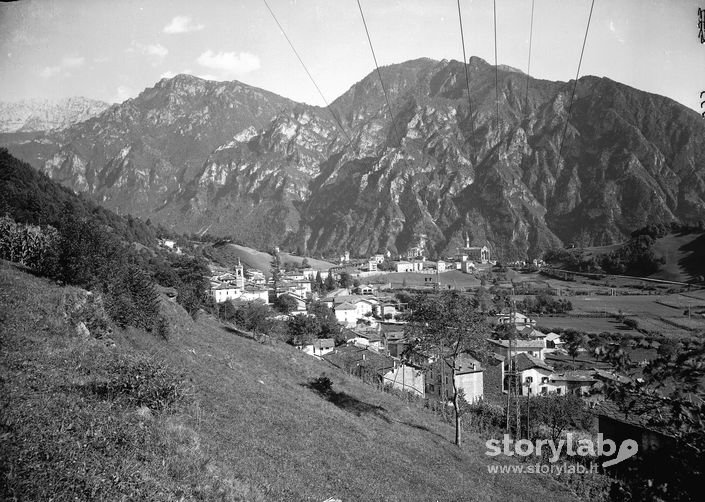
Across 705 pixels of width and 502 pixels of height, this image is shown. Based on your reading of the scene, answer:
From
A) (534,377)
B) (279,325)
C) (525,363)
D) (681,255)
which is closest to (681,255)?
(681,255)

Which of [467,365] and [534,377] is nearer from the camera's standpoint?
[467,365]

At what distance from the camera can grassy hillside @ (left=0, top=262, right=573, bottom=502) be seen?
5691 mm

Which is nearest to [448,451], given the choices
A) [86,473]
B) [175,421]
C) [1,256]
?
[175,421]

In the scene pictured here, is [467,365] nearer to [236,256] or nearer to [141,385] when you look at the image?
[141,385]

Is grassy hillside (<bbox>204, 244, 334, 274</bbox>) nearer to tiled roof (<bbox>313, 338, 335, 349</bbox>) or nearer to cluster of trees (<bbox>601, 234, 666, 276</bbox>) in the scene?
tiled roof (<bbox>313, 338, 335, 349</bbox>)

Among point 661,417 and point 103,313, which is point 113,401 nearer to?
point 103,313

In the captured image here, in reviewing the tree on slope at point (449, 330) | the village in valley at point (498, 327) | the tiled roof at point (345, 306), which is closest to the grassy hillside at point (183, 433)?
the tree on slope at point (449, 330)

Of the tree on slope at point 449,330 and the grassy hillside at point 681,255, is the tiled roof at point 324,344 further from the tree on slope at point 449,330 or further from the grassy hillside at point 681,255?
the grassy hillside at point 681,255

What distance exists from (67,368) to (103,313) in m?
6.04

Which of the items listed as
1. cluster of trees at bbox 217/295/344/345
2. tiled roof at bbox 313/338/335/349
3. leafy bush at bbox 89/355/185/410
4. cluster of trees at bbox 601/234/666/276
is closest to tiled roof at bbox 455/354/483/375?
tiled roof at bbox 313/338/335/349

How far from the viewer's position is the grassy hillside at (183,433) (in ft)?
18.7

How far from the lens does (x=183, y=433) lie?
8.28 meters

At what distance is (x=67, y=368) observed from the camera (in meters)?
9.94

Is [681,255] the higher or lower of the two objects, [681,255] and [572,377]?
the higher
